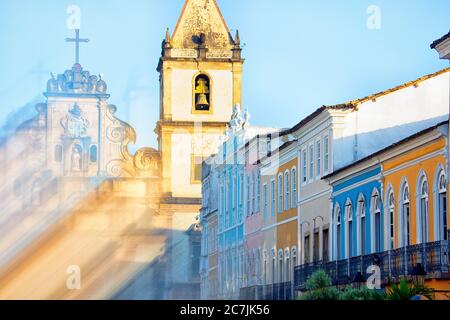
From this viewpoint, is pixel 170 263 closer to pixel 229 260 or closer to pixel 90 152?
pixel 90 152

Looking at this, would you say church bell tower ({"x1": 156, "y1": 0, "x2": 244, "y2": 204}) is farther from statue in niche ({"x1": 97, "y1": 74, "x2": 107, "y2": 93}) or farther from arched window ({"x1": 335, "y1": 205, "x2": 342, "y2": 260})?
arched window ({"x1": 335, "y1": 205, "x2": 342, "y2": 260})

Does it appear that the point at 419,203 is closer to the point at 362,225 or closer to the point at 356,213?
the point at 362,225

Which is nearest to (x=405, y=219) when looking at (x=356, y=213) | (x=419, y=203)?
(x=419, y=203)

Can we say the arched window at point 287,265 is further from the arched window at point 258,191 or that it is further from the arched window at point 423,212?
the arched window at point 423,212

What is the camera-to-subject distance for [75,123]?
271 feet

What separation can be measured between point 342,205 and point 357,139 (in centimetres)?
266

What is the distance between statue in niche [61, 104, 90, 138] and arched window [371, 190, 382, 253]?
44.9 meters

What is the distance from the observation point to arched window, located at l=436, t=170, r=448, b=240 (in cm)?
3219

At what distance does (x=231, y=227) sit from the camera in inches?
2469

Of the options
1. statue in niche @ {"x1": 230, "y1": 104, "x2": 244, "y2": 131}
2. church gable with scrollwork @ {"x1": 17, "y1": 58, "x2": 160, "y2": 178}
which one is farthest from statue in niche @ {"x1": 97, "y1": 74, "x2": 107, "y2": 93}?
statue in niche @ {"x1": 230, "y1": 104, "x2": 244, "y2": 131}

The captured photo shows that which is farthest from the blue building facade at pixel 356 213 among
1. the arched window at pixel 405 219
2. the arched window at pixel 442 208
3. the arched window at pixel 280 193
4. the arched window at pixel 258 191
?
the arched window at pixel 258 191

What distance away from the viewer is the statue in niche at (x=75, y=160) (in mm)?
82250
